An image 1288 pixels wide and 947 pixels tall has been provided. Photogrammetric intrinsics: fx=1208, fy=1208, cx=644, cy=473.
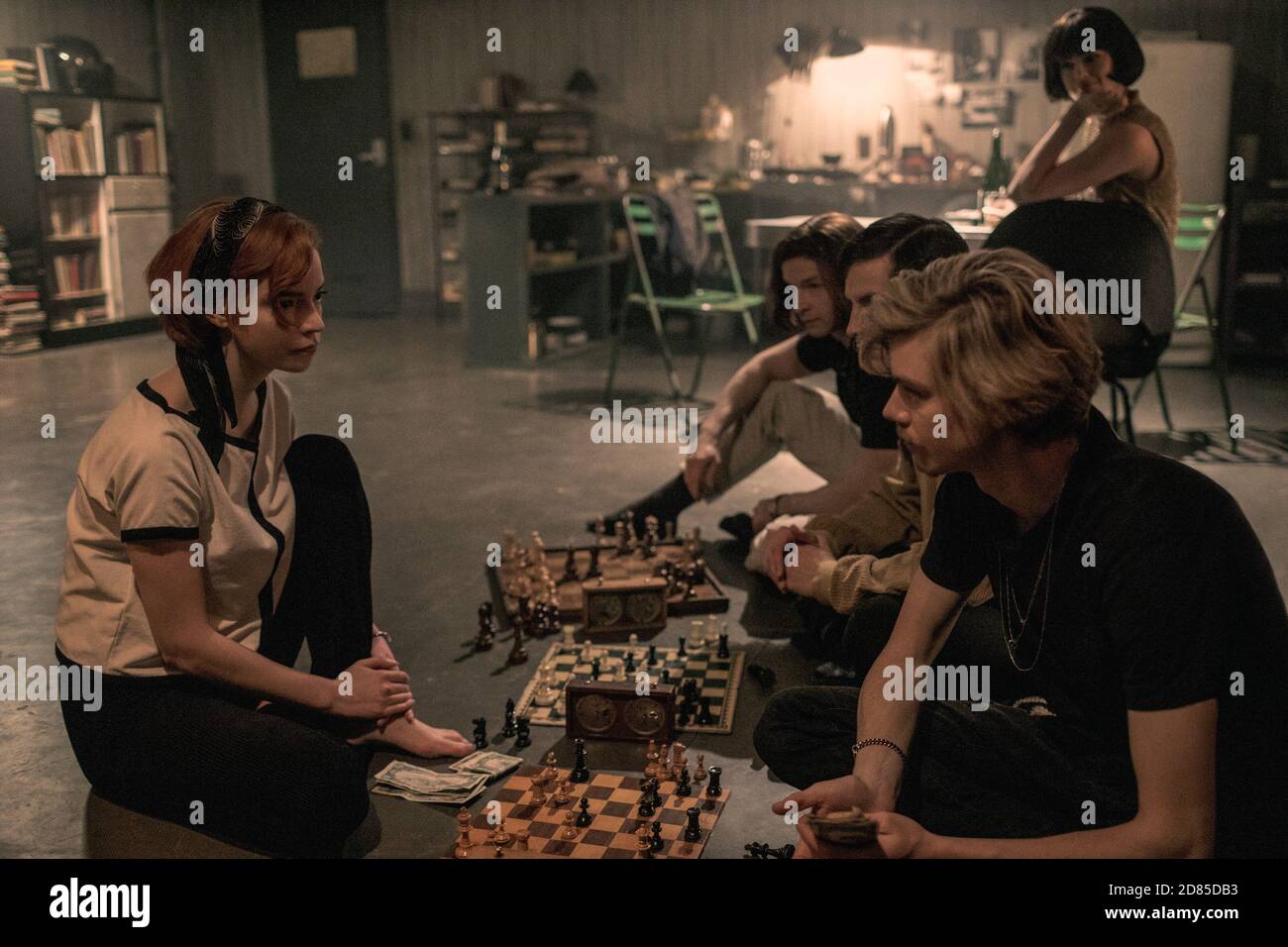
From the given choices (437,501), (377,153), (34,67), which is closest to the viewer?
(437,501)

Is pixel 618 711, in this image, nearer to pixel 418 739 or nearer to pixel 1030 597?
pixel 418 739

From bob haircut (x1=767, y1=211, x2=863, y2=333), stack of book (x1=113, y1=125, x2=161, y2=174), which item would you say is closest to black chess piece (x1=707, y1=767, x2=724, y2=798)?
bob haircut (x1=767, y1=211, x2=863, y2=333)

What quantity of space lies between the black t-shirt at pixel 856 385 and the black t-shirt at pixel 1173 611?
4.08 ft

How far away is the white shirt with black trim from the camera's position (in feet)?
6.19

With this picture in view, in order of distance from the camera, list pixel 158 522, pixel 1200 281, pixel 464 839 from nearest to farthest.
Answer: pixel 158 522 < pixel 464 839 < pixel 1200 281

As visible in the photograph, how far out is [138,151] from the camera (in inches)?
345

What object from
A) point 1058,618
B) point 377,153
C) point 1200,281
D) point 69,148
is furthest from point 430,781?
point 377,153

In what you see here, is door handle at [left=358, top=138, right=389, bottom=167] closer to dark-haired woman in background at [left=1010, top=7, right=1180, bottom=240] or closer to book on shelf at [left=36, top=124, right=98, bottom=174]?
book on shelf at [left=36, top=124, right=98, bottom=174]

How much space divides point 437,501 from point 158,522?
2443 millimetres

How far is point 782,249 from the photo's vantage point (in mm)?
3182

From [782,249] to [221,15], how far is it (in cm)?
809

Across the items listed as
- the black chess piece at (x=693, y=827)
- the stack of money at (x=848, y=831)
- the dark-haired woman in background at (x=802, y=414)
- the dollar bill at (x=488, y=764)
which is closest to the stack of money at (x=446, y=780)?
the dollar bill at (x=488, y=764)
